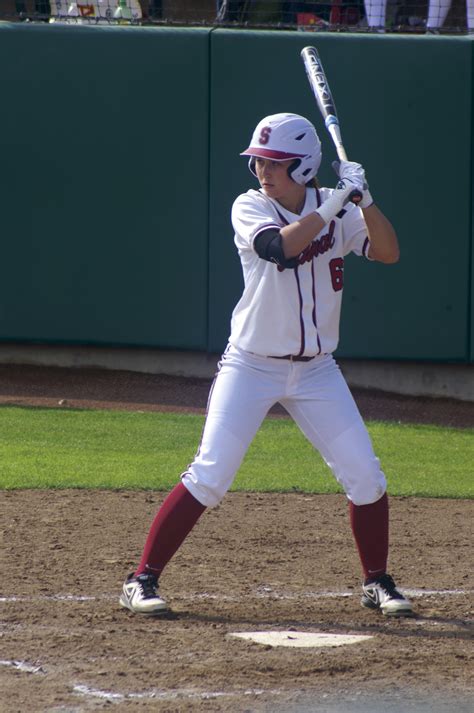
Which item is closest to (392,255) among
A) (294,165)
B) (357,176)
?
(357,176)

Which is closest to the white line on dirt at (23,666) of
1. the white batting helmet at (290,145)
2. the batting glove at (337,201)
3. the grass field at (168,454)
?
the batting glove at (337,201)

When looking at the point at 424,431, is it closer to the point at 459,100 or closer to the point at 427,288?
the point at 427,288

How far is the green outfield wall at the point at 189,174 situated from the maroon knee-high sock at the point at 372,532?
525 cm

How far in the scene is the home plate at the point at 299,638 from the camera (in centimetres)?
403

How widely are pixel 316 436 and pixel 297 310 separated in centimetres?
48

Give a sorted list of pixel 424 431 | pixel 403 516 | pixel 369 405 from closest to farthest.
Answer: pixel 403 516 < pixel 424 431 < pixel 369 405

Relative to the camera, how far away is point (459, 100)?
31.1 feet

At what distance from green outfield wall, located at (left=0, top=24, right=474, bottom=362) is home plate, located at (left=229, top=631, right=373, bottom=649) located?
5625 millimetres

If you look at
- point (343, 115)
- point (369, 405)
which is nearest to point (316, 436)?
point (369, 405)

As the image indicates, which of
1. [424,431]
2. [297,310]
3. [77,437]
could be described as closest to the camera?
[297,310]

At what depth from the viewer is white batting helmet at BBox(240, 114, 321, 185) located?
13.8 feet

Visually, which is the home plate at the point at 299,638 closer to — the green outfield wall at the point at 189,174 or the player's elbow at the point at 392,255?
the player's elbow at the point at 392,255

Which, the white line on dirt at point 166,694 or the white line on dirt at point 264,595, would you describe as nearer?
the white line on dirt at point 166,694

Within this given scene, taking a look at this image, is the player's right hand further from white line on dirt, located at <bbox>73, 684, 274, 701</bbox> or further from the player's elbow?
white line on dirt, located at <bbox>73, 684, 274, 701</bbox>
